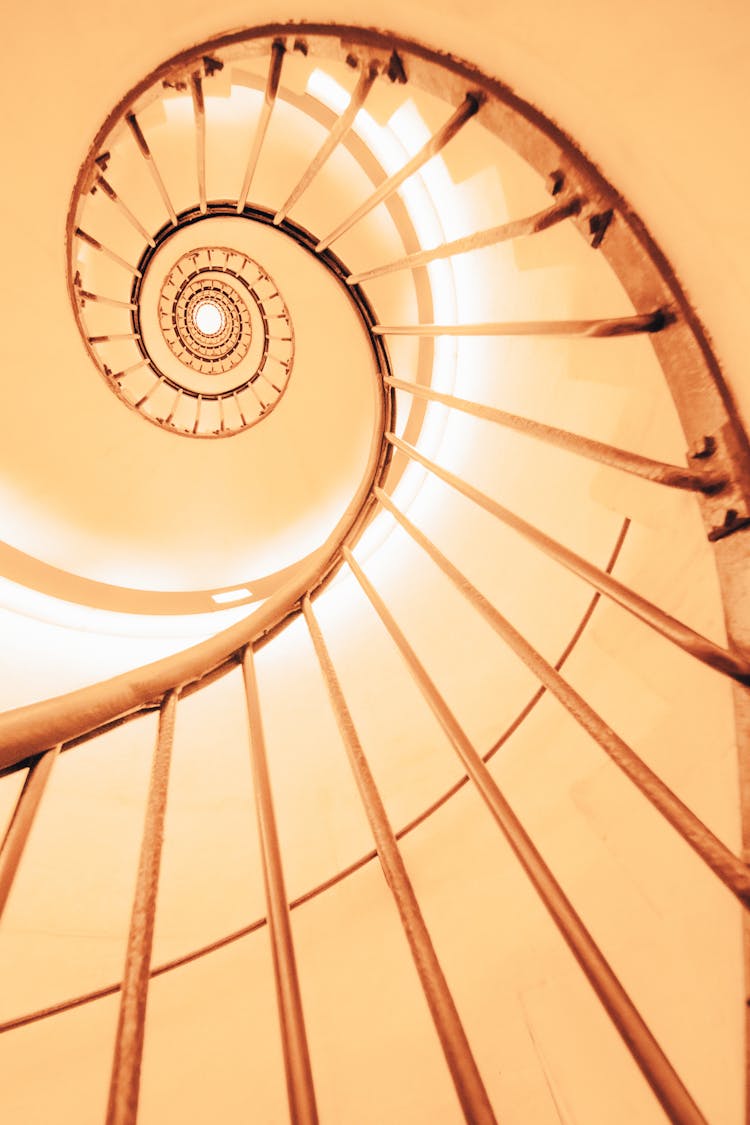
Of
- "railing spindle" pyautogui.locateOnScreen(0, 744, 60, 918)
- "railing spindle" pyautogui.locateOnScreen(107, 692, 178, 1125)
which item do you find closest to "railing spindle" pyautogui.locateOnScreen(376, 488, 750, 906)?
"railing spindle" pyautogui.locateOnScreen(107, 692, 178, 1125)

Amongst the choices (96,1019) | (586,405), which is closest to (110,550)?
(96,1019)

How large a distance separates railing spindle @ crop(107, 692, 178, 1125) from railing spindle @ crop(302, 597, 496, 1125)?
1.24 feet

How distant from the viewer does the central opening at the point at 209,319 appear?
20.4 ft

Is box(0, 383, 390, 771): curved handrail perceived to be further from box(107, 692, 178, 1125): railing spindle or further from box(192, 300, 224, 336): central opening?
box(192, 300, 224, 336): central opening

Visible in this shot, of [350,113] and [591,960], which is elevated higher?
[350,113]

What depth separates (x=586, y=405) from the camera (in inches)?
109

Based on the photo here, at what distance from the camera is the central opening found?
622 centimetres

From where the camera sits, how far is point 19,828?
95 centimetres

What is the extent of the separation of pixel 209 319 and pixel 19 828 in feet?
20.4

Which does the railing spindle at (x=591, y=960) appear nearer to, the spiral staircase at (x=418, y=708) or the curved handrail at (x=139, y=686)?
the spiral staircase at (x=418, y=708)

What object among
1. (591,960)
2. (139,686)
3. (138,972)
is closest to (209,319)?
(139,686)

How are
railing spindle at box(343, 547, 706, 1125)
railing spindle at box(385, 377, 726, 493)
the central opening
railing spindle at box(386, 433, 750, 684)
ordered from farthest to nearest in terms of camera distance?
1. the central opening
2. railing spindle at box(385, 377, 726, 493)
3. railing spindle at box(386, 433, 750, 684)
4. railing spindle at box(343, 547, 706, 1125)

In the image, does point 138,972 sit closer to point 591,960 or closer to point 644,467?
point 591,960

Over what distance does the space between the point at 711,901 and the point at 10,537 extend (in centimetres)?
495
